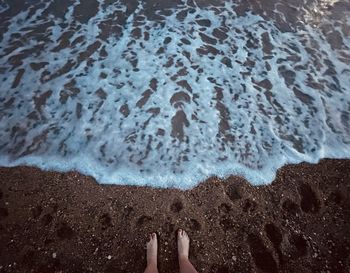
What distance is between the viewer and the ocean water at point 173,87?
10.1 ft

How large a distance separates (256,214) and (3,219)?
232 cm

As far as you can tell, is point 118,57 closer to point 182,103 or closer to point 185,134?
point 182,103

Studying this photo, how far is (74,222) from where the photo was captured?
2623 millimetres

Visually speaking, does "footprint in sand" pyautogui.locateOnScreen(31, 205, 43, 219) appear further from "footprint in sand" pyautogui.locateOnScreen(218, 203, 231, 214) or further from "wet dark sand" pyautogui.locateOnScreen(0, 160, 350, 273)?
"footprint in sand" pyautogui.locateOnScreen(218, 203, 231, 214)

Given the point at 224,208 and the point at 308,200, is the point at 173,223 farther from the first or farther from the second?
the point at 308,200

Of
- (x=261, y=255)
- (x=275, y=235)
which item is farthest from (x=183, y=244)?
(x=275, y=235)

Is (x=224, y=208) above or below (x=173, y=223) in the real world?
above

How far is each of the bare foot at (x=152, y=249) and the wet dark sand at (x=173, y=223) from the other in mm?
71

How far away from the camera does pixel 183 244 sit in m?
2.49

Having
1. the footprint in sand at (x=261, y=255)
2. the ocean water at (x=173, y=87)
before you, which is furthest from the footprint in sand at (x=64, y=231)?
the footprint in sand at (x=261, y=255)

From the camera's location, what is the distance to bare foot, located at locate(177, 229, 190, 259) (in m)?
2.46

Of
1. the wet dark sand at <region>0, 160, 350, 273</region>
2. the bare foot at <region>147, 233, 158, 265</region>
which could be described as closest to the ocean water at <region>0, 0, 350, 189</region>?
the wet dark sand at <region>0, 160, 350, 273</region>

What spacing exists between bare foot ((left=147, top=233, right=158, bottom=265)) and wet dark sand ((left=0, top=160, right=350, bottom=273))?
0.07 m

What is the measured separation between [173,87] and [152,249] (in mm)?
2012
